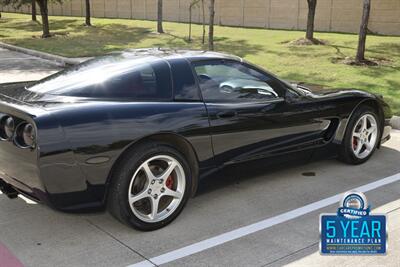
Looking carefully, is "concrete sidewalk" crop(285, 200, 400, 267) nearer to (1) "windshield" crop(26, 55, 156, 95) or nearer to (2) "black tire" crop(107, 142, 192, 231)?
(2) "black tire" crop(107, 142, 192, 231)

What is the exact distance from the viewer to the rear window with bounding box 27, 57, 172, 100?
3775mm

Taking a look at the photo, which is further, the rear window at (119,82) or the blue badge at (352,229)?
the rear window at (119,82)

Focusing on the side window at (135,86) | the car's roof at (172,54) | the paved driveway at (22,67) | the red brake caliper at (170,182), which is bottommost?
the paved driveway at (22,67)

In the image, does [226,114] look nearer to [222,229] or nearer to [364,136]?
[222,229]

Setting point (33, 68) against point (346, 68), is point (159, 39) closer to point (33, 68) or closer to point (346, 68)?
point (33, 68)

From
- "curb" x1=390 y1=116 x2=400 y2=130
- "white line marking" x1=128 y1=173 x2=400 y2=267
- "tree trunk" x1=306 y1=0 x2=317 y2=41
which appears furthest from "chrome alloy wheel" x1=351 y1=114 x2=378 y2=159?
"tree trunk" x1=306 y1=0 x2=317 y2=41

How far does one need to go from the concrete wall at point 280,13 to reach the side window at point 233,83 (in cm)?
1601

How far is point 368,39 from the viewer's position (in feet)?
53.5

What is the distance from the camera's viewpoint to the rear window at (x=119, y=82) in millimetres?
3775

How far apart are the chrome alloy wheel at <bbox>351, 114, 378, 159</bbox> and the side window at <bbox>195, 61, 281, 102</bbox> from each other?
1226mm

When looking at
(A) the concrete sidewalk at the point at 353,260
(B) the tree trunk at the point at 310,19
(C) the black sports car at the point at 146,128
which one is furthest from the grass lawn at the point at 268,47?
(A) the concrete sidewalk at the point at 353,260

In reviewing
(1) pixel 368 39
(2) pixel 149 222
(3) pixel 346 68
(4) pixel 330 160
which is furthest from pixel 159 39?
(2) pixel 149 222

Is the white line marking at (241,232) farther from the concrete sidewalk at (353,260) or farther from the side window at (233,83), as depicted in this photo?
the side window at (233,83)

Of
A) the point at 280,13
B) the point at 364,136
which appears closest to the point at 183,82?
the point at 364,136
